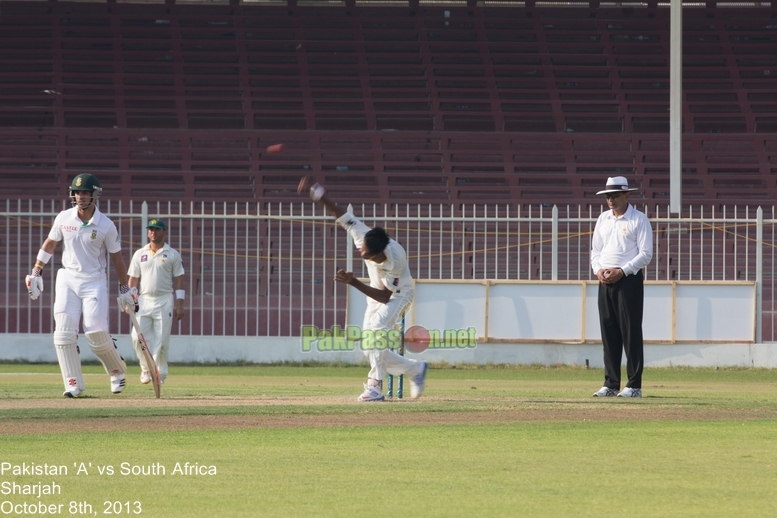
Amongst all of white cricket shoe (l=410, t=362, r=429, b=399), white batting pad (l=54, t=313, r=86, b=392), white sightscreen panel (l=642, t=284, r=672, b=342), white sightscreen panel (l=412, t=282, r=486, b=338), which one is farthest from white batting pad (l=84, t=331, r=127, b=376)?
white sightscreen panel (l=642, t=284, r=672, b=342)

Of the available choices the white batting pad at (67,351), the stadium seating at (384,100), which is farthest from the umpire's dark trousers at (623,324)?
the stadium seating at (384,100)

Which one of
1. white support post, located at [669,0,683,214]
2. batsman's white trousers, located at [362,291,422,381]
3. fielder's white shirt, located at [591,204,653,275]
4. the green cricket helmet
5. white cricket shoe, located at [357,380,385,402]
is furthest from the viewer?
white support post, located at [669,0,683,214]

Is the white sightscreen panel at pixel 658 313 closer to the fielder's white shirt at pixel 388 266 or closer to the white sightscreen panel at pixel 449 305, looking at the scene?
the white sightscreen panel at pixel 449 305

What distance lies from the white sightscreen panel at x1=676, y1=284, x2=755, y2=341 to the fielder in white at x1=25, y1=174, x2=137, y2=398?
8586 mm

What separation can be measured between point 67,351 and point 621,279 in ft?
16.5

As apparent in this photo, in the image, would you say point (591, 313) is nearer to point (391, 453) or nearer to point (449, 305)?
point (449, 305)

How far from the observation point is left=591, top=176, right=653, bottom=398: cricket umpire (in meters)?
10.4

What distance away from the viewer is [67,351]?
1043 centimetres

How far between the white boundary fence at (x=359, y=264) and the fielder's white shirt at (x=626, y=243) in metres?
5.45

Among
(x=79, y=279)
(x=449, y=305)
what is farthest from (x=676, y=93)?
(x=79, y=279)

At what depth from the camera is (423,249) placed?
18.8m

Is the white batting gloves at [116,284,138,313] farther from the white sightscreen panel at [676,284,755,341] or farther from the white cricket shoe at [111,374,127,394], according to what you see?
the white sightscreen panel at [676,284,755,341]

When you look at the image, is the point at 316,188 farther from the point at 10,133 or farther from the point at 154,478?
the point at 10,133

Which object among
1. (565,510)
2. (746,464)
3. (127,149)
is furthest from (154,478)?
(127,149)
